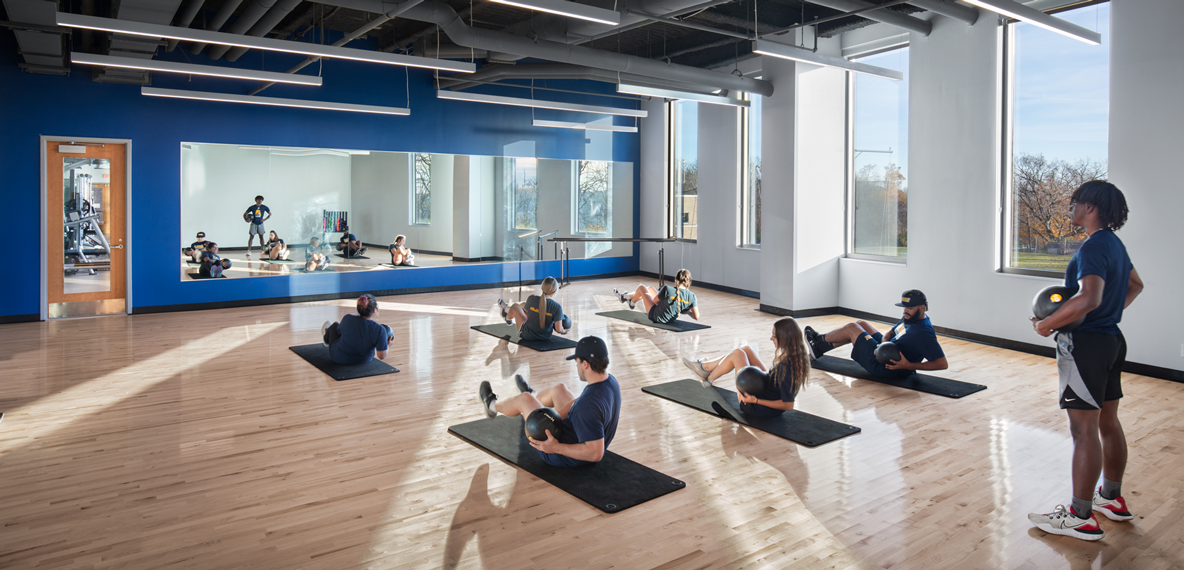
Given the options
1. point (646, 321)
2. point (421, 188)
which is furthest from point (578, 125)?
point (646, 321)

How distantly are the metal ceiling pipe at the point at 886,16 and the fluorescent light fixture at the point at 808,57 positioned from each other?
478 mm

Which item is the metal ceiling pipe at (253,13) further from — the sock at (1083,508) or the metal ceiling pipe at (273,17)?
the sock at (1083,508)

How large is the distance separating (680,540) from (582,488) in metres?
0.67

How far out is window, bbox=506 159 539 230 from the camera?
1188 cm

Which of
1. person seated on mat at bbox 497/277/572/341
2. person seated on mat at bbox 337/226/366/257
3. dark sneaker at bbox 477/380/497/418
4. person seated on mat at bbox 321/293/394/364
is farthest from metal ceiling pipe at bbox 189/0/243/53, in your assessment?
dark sneaker at bbox 477/380/497/418

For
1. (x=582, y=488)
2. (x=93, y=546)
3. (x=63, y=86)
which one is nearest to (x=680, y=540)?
(x=582, y=488)

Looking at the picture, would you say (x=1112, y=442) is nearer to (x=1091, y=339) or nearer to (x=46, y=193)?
(x=1091, y=339)

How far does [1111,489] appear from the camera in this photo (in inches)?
125

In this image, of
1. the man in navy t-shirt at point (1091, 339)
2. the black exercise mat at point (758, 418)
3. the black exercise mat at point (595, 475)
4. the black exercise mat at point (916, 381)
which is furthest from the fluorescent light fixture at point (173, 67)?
the man in navy t-shirt at point (1091, 339)

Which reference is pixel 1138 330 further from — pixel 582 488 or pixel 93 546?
pixel 93 546

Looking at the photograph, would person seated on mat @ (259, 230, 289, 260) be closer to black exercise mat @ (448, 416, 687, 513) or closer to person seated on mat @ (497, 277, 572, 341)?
person seated on mat @ (497, 277, 572, 341)

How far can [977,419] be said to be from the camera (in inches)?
188

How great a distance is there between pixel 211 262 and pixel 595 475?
773 centimetres

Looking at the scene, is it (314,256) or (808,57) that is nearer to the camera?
(808,57)
